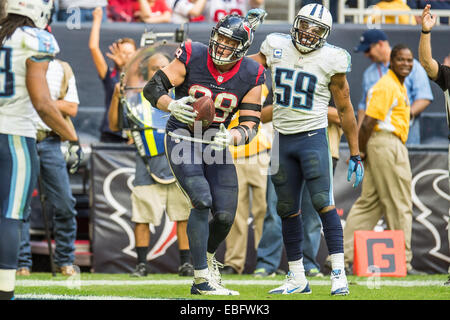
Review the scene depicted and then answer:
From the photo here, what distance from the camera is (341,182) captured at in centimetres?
812

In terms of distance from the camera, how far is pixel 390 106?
7.68 metres

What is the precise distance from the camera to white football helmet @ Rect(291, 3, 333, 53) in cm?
565

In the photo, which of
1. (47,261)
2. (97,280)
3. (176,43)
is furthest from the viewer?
(47,261)

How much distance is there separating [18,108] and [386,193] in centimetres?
405

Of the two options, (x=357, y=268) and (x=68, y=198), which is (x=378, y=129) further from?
(x=68, y=198)

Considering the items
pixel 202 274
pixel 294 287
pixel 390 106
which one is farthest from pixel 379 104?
pixel 202 274

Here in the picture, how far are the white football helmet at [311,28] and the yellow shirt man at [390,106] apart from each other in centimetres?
208

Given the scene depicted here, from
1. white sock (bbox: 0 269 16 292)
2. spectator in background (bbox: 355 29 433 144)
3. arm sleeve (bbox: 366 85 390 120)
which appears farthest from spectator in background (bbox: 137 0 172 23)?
white sock (bbox: 0 269 16 292)

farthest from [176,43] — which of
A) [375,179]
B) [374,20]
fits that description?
[374,20]

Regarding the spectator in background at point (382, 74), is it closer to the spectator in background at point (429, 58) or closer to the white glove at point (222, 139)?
the spectator in background at point (429, 58)

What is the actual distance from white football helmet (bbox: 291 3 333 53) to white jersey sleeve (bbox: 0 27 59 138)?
1761mm

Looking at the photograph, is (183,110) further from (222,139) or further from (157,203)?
(157,203)

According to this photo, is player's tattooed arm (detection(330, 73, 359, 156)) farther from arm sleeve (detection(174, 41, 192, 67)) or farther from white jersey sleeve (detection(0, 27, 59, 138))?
white jersey sleeve (detection(0, 27, 59, 138))
